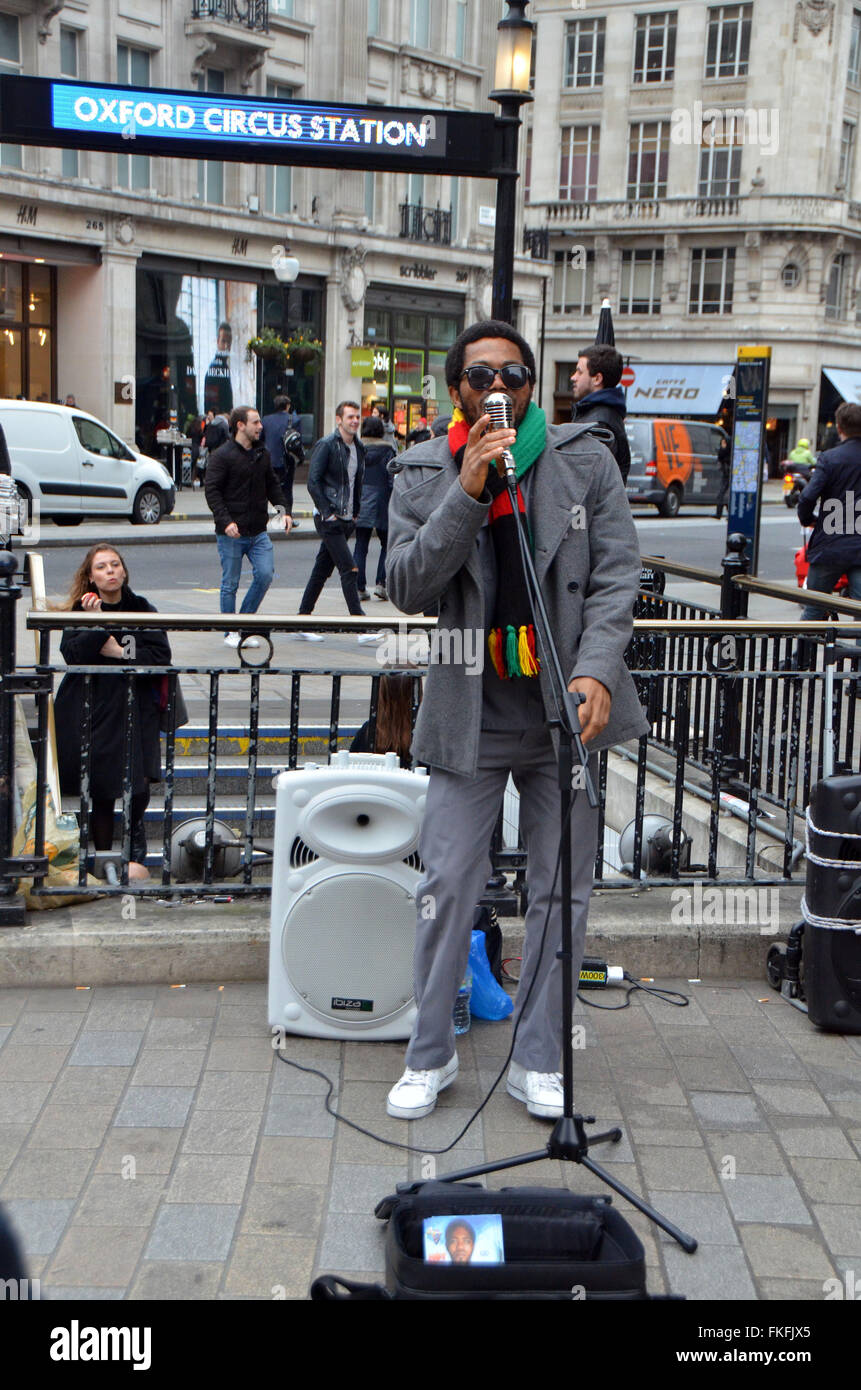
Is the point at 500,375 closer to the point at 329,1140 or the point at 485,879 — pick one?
the point at 485,879

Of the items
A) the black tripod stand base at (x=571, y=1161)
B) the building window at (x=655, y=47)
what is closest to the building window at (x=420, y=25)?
the building window at (x=655, y=47)

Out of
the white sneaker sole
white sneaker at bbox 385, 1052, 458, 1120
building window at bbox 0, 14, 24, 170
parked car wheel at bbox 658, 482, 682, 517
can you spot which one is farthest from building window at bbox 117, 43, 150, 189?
the white sneaker sole

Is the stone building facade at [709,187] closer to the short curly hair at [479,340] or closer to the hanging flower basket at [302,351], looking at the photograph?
the hanging flower basket at [302,351]

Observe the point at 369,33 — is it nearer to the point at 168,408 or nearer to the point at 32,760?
the point at 168,408

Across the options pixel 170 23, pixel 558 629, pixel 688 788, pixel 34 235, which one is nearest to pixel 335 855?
pixel 558 629

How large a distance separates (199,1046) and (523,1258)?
5.64 feet

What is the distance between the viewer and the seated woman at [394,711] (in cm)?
502

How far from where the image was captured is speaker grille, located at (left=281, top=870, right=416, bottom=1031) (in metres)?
4.23

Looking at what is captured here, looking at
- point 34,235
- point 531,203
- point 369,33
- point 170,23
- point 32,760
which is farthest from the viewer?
point 531,203

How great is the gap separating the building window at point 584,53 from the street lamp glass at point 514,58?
51632 mm

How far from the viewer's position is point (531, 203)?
54.5 m

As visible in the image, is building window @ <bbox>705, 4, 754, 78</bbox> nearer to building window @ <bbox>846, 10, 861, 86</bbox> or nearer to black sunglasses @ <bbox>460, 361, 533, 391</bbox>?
building window @ <bbox>846, 10, 861, 86</bbox>

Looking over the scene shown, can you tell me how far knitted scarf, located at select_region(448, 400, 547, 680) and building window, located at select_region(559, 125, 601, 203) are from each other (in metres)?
52.6

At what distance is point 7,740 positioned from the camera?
465 cm
